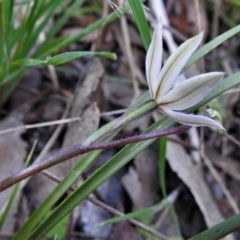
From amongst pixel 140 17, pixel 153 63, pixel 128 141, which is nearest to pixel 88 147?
pixel 128 141

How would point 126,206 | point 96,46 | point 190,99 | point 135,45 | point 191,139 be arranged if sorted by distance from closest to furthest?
point 190,99, point 126,206, point 191,139, point 96,46, point 135,45

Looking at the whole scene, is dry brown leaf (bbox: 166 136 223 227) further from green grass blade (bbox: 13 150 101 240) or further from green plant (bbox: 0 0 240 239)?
green grass blade (bbox: 13 150 101 240)

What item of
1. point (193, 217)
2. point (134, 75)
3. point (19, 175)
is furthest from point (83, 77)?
point (19, 175)

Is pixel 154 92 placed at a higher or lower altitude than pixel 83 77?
lower

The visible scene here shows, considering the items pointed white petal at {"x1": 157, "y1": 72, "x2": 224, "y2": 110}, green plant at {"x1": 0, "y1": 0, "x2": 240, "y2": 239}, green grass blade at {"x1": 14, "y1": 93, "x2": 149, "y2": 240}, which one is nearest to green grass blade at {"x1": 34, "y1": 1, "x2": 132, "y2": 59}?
green plant at {"x1": 0, "y1": 0, "x2": 240, "y2": 239}

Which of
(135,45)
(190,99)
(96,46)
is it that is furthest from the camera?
(135,45)

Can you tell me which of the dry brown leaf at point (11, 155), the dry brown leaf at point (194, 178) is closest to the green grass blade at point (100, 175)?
the dry brown leaf at point (11, 155)

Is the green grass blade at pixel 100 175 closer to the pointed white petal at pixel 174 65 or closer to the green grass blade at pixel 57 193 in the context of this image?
the green grass blade at pixel 57 193

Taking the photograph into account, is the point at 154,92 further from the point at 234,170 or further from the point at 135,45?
the point at 135,45
